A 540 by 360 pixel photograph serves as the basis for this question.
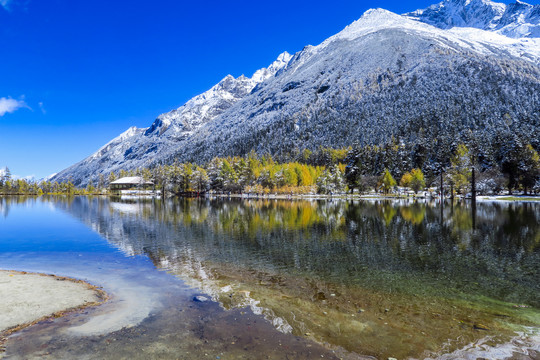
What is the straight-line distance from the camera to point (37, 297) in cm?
1405

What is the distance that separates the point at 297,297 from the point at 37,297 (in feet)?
37.2

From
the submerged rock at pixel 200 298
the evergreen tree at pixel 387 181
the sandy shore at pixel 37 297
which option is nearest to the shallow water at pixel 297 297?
the submerged rock at pixel 200 298

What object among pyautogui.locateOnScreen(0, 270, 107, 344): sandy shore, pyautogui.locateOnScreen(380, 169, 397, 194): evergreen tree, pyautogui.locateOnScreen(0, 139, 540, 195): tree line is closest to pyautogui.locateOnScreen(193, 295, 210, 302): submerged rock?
pyautogui.locateOnScreen(0, 270, 107, 344): sandy shore

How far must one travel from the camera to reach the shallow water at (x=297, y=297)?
10.1 m

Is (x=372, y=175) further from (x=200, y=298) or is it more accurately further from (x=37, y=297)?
(x=37, y=297)

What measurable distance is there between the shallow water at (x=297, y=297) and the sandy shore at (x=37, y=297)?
86 centimetres

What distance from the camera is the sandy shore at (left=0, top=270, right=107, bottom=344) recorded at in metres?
11.8

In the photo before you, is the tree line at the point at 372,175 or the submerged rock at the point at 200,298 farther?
the tree line at the point at 372,175

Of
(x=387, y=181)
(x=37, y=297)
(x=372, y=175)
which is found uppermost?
(x=372, y=175)

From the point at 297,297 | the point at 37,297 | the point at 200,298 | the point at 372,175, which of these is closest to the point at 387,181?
the point at 372,175

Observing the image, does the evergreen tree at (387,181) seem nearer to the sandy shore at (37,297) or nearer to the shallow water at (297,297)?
the shallow water at (297,297)

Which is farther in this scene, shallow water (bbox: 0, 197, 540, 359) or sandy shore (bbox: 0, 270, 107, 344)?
sandy shore (bbox: 0, 270, 107, 344)

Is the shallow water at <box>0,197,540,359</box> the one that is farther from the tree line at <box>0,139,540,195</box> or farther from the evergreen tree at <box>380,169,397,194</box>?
the evergreen tree at <box>380,169,397,194</box>

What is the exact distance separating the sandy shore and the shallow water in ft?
2.83
